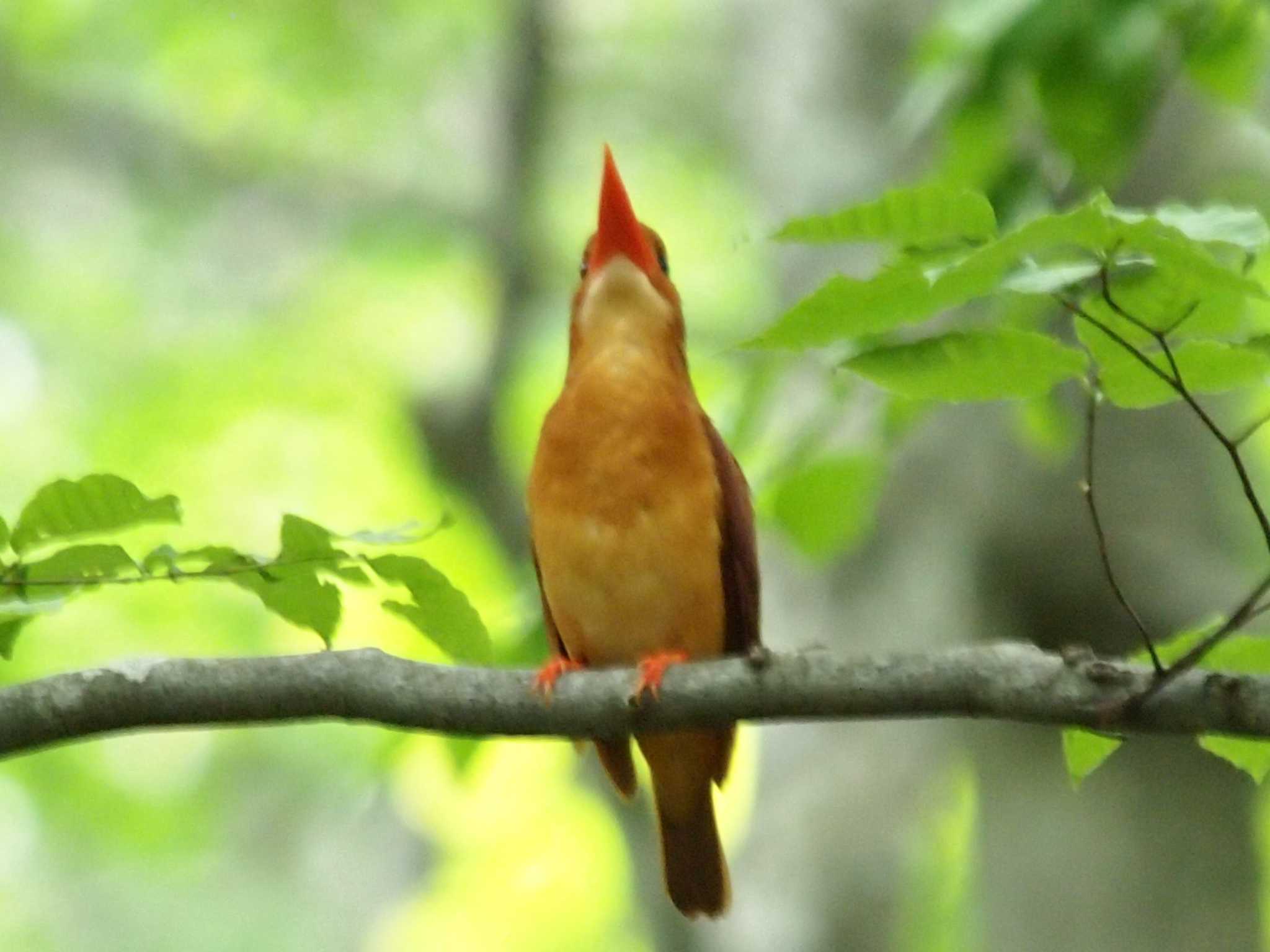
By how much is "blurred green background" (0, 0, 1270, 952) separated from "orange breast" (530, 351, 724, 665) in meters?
0.14

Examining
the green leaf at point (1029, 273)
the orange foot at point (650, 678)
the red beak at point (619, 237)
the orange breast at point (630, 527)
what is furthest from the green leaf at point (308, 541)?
the red beak at point (619, 237)

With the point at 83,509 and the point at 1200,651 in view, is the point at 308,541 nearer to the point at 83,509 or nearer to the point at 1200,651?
the point at 83,509

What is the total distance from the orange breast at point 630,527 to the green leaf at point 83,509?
128 cm

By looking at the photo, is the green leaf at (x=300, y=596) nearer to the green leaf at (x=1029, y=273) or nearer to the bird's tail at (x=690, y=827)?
the green leaf at (x=1029, y=273)

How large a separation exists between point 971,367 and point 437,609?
0.78 meters

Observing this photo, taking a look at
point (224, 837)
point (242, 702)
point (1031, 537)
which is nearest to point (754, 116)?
point (1031, 537)

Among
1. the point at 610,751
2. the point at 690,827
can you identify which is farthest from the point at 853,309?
the point at 690,827

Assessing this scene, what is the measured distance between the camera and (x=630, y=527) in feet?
10.2

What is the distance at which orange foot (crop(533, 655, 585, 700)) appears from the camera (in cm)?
217

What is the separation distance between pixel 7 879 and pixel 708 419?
7.49 metres

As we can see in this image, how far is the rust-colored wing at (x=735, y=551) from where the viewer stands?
125 inches


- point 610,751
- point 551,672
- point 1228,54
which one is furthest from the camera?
point 610,751

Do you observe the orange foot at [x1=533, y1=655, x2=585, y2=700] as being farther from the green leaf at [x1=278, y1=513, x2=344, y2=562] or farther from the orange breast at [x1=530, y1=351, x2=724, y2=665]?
the green leaf at [x1=278, y1=513, x2=344, y2=562]

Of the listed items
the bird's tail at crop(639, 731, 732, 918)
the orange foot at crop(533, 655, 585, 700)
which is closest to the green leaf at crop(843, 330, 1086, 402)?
the orange foot at crop(533, 655, 585, 700)
